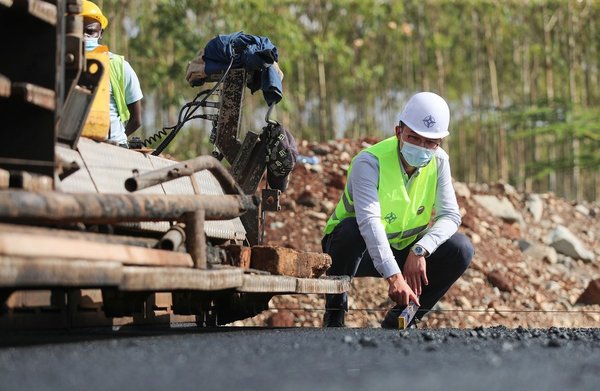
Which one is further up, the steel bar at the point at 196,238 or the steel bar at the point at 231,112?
the steel bar at the point at 231,112

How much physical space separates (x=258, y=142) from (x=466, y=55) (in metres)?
46.0

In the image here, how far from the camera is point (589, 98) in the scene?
4794 cm

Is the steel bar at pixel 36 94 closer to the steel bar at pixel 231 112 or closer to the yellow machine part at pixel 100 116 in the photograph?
the yellow machine part at pixel 100 116

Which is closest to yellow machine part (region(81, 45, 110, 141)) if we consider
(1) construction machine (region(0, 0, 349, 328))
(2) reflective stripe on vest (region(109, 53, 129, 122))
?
(1) construction machine (region(0, 0, 349, 328))

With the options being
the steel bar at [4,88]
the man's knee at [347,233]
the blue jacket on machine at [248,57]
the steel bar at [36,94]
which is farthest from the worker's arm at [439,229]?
the steel bar at [4,88]

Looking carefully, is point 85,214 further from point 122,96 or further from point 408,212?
point 408,212

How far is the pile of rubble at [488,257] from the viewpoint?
14102 millimetres

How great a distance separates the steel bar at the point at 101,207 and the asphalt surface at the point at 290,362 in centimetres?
61

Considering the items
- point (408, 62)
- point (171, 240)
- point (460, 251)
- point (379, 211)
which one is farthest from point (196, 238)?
point (408, 62)

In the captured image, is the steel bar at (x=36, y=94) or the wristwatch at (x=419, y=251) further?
the wristwatch at (x=419, y=251)

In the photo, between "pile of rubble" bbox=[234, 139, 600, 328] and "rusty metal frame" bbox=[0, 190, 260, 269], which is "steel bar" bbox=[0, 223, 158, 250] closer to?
"rusty metal frame" bbox=[0, 190, 260, 269]

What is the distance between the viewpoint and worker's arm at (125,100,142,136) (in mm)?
9141

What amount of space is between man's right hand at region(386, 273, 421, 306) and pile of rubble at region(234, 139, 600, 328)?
4324mm

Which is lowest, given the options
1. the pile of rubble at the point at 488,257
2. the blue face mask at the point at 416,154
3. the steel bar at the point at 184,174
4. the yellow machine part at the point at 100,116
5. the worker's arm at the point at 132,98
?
the pile of rubble at the point at 488,257
